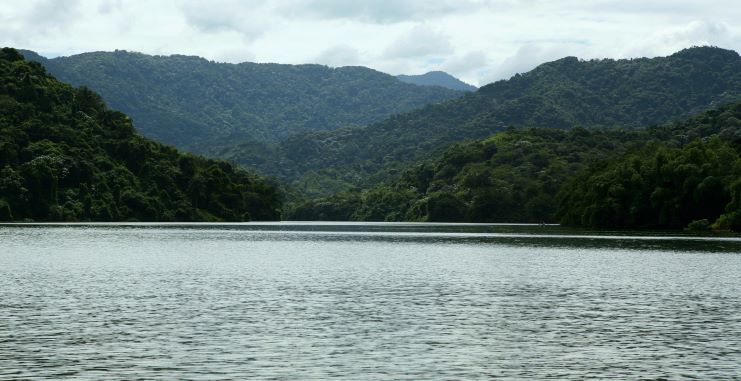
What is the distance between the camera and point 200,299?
66500 millimetres

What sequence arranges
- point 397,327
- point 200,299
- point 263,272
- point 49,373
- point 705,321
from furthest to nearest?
point 263,272
point 200,299
point 705,321
point 397,327
point 49,373

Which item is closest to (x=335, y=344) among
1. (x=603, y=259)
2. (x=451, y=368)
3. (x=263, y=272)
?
(x=451, y=368)

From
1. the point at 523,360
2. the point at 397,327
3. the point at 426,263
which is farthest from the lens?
the point at 426,263

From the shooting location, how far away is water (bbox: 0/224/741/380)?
1591 inches

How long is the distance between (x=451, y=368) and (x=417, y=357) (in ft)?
9.93

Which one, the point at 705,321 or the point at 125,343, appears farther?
the point at 705,321

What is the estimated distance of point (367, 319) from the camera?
183 ft

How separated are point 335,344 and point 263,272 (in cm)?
4685

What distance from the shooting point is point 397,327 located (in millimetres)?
52469

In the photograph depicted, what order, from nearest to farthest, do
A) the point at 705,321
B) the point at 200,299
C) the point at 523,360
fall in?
the point at 523,360 → the point at 705,321 → the point at 200,299

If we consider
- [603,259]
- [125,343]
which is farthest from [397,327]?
[603,259]

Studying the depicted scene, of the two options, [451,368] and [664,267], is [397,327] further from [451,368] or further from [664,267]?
[664,267]

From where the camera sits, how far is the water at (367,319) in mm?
40406

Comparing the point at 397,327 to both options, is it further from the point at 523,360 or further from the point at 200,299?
the point at 200,299
